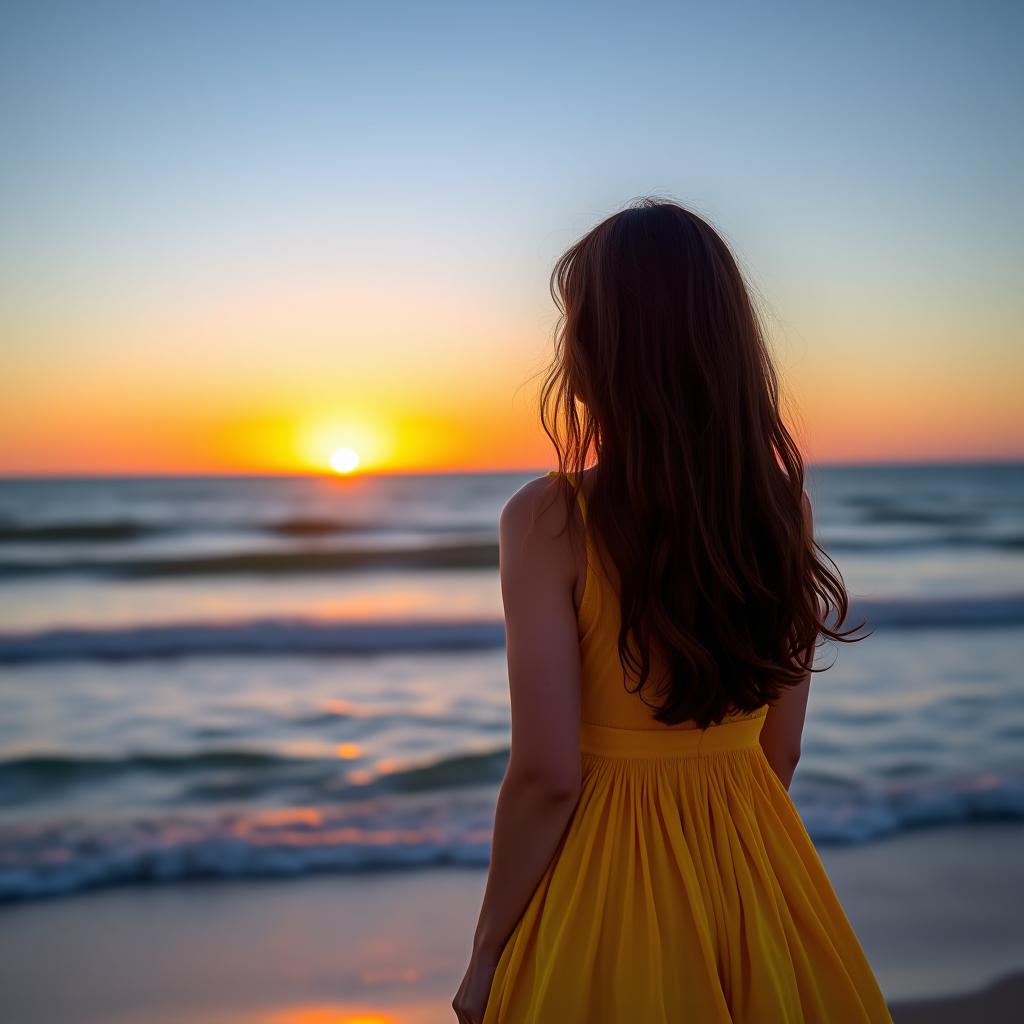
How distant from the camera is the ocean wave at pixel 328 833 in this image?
381 centimetres

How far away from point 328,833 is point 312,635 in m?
4.94

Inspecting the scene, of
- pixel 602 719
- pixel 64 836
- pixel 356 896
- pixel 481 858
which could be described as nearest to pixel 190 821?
pixel 64 836

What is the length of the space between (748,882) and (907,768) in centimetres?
433

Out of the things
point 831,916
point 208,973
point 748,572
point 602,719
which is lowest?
point 208,973

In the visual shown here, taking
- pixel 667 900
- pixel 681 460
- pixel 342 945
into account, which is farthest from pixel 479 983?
pixel 342 945

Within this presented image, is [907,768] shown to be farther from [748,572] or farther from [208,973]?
[748,572]

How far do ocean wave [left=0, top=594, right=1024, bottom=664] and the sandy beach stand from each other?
15.7ft

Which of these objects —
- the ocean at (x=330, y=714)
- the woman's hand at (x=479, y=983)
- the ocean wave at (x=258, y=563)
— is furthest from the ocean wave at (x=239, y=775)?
the ocean wave at (x=258, y=563)

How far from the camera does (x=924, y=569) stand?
1385cm

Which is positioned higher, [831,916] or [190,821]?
[831,916]

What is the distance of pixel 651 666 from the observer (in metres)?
1.25

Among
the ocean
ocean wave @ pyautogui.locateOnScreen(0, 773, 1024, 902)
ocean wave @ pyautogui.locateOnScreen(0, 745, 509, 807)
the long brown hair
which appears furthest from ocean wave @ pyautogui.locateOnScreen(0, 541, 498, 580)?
the long brown hair

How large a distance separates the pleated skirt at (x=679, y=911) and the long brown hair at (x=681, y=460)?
114mm

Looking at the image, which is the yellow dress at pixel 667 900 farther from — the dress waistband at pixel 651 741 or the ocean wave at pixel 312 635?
the ocean wave at pixel 312 635
